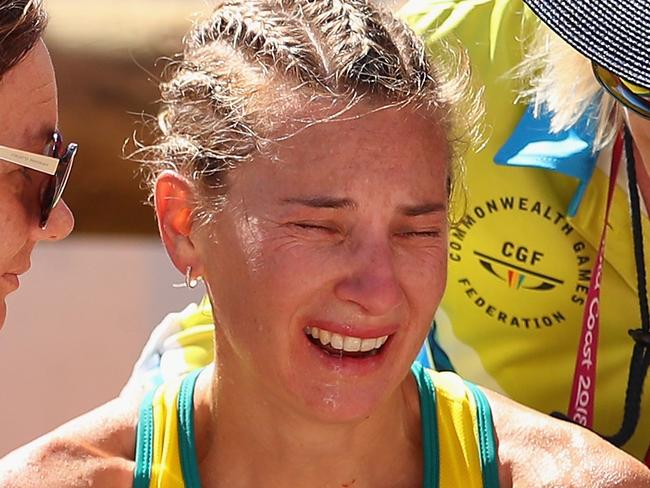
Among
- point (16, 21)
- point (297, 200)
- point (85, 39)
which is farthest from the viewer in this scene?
point (85, 39)

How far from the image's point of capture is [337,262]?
2.03m

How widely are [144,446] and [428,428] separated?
42 centimetres

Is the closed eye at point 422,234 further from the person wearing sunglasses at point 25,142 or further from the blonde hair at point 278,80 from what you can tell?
the person wearing sunglasses at point 25,142

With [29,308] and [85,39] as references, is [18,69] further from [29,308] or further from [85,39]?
[29,308]

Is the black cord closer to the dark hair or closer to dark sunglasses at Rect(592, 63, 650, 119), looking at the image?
dark sunglasses at Rect(592, 63, 650, 119)

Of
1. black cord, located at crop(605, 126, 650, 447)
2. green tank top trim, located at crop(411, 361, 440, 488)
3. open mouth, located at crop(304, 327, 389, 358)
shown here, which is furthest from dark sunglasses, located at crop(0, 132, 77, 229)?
black cord, located at crop(605, 126, 650, 447)

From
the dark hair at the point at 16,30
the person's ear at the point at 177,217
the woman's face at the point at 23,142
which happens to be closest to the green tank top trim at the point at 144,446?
the person's ear at the point at 177,217

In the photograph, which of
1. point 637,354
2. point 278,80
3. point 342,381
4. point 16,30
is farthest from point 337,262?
point 637,354

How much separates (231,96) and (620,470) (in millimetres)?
764

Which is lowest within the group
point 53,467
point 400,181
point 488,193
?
point 53,467

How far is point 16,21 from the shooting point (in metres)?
1.89

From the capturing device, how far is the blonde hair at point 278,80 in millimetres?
2127

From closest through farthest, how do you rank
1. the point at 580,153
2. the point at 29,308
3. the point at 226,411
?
the point at 226,411 < the point at 580,153 < the point at 29,308

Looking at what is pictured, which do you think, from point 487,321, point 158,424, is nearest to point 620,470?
point 487,321
